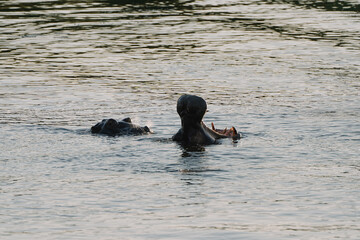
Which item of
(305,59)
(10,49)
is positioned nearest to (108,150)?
(305,59)

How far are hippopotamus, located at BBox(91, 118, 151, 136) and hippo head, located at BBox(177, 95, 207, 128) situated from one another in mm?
1285

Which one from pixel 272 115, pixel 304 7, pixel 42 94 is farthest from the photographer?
pixel 304 7

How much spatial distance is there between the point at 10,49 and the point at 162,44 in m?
4.10

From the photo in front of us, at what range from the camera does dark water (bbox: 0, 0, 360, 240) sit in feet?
31.8

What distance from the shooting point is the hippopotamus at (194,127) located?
13.1 meters

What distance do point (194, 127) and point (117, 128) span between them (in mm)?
1494

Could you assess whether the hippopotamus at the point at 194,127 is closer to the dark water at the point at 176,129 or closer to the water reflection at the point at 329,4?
the dark water at the point at 176,129

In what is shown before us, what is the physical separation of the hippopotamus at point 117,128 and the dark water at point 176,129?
0.21 metres

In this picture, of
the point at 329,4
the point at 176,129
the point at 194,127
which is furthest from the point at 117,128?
the point at 329,4

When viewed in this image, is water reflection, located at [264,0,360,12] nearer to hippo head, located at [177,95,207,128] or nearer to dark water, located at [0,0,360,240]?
dark water, located at [0,0,360,240]

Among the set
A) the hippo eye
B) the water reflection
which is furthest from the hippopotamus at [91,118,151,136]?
the water reflection

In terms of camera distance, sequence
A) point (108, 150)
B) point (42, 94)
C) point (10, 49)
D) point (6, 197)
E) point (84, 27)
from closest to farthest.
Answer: point (6, 197)
point (108, 150)
point (42, 94)
point (10, 49)
point (84, 27)

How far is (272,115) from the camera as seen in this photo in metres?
16.0

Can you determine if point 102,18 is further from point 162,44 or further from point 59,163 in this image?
point 59,163
